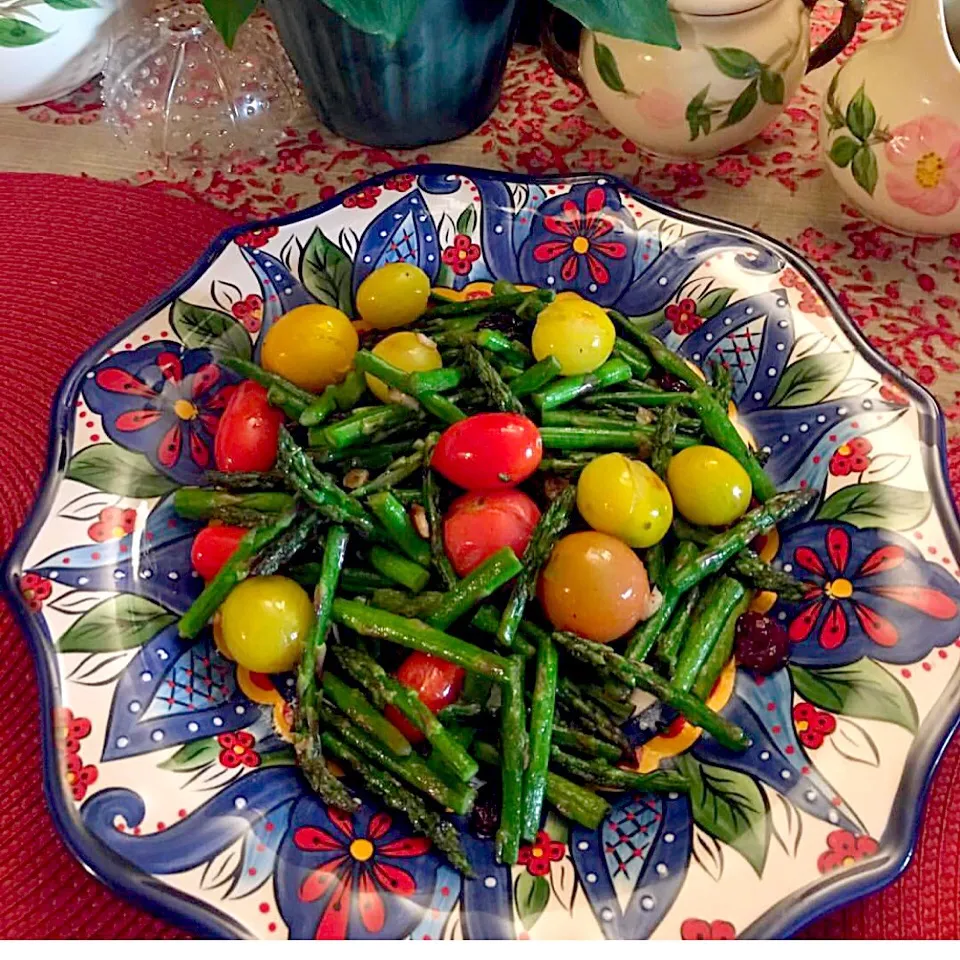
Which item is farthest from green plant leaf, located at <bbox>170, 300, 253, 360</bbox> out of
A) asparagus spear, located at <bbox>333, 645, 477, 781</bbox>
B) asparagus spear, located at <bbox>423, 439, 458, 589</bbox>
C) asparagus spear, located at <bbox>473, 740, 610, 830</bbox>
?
asparagus spear, located at <bbox>473, 740, 610, 830</bbox>

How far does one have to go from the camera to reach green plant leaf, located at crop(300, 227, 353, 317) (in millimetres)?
1424

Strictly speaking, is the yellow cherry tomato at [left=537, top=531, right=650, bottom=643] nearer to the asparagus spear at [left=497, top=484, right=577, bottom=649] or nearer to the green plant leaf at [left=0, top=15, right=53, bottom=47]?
the asparagus spear at [left=497, top=484, right=577, bottom=649]

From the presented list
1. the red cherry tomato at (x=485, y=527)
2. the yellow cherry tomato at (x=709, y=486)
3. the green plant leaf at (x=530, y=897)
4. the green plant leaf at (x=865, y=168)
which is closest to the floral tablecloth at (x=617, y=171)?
the green plant leaf at (x=865, y=168)

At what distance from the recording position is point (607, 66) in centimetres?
153

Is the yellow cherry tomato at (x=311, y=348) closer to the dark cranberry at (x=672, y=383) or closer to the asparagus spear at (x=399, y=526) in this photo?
the asparagus spear at (x=399, y=526)

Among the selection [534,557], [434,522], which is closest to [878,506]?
[534,557]

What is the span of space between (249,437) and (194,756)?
0.40 metres

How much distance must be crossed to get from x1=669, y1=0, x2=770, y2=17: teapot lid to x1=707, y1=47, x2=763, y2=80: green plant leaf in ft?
0.18

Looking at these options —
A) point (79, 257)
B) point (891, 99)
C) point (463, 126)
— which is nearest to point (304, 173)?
point (463, 126)

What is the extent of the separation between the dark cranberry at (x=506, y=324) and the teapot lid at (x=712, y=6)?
49 centimetres

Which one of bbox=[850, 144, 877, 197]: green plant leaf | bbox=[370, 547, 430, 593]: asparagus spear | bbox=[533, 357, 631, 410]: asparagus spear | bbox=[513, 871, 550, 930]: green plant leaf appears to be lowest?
bbox=[513, 871, 550, 930]: green plant leaf

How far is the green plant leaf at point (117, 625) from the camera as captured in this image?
107cm

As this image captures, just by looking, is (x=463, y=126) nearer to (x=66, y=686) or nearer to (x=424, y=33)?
(x=424, y=33)

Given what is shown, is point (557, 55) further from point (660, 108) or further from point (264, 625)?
point (264, 625)
